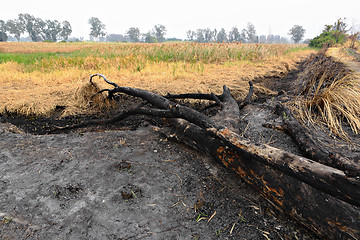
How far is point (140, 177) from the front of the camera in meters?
1.77

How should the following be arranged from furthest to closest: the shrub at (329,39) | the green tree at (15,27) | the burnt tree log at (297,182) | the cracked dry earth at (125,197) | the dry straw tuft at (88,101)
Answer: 1. the green tree at (15,27)
2. the shrub at (329,39)
3. the dry straw tuft at (88,101)
4. the cracked dry earth at (125,197)
5. the burnt tree log at (297,182)

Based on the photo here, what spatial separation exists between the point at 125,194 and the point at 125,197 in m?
0.02

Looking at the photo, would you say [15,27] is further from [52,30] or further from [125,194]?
[125,194]

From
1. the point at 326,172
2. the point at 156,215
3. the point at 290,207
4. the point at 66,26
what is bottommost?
the point at 156,215

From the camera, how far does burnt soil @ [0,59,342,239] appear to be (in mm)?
1283

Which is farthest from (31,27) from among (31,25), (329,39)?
(329,39)

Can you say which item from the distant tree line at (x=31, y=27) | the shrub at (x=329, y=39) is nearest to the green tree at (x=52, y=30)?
the distant tree line at (x=31, y=27)

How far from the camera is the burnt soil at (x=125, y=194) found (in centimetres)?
128

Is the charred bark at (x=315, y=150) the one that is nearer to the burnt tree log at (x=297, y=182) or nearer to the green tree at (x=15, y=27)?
the burnt tree log at (x=297, y=182)

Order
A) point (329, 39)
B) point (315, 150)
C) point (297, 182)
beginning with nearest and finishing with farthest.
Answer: point (297, 182) → point (315, 150) → point (329, 39)

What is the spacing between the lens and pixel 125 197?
1520 millimetres

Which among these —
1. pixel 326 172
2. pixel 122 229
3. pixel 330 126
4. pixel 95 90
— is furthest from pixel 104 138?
pixel 330 126

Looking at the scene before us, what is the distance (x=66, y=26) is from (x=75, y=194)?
111347mm

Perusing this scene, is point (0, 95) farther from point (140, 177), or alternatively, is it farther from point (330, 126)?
point (330, 126)
